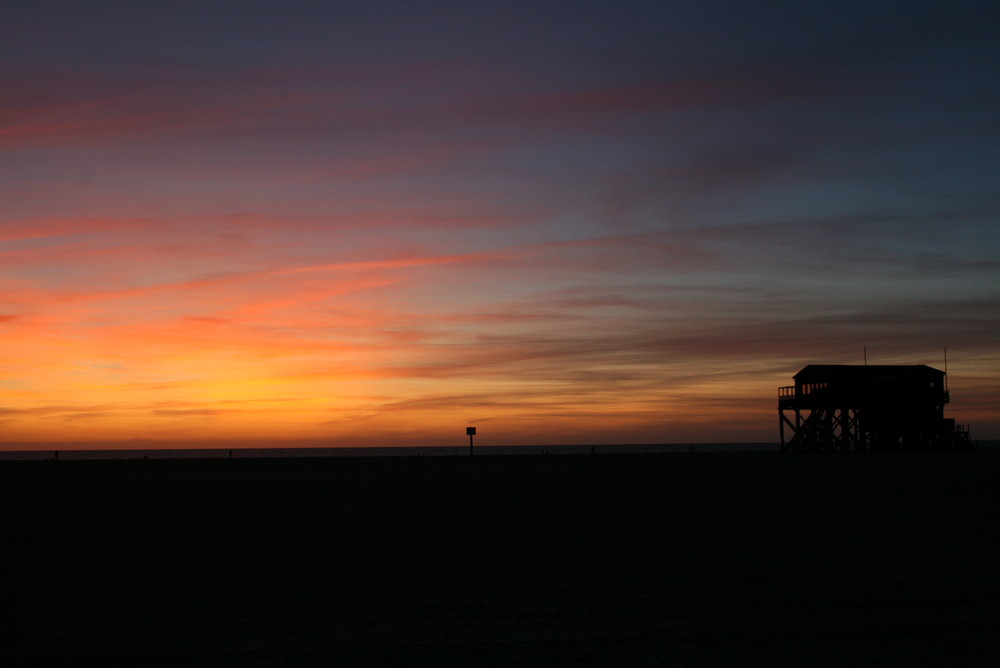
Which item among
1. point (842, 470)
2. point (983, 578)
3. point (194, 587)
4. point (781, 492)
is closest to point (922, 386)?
point (842, 470)

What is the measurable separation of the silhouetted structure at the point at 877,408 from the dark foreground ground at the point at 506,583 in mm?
42001

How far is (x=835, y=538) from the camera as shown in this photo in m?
15.2

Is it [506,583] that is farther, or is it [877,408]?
[877,408]

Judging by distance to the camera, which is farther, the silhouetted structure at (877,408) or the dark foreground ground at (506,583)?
the silhouetted structure at (877,408)

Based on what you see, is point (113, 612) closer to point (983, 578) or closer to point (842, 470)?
point (983, 578)

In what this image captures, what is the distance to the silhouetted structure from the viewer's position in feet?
208

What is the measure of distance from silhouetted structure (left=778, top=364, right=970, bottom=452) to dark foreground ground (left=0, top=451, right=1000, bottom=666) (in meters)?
42.0

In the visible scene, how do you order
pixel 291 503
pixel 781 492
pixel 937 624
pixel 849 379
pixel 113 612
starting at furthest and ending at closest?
pixel 849 379, pixel 781 492, pixel 291 503, pixel 113 612, pixel 937 624

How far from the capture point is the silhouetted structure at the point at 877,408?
208ft

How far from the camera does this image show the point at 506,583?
36.8 ft

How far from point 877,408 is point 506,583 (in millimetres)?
58706

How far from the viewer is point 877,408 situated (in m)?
63.6

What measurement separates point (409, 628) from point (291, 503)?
1557cm

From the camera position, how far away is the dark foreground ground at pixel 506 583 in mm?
7914
